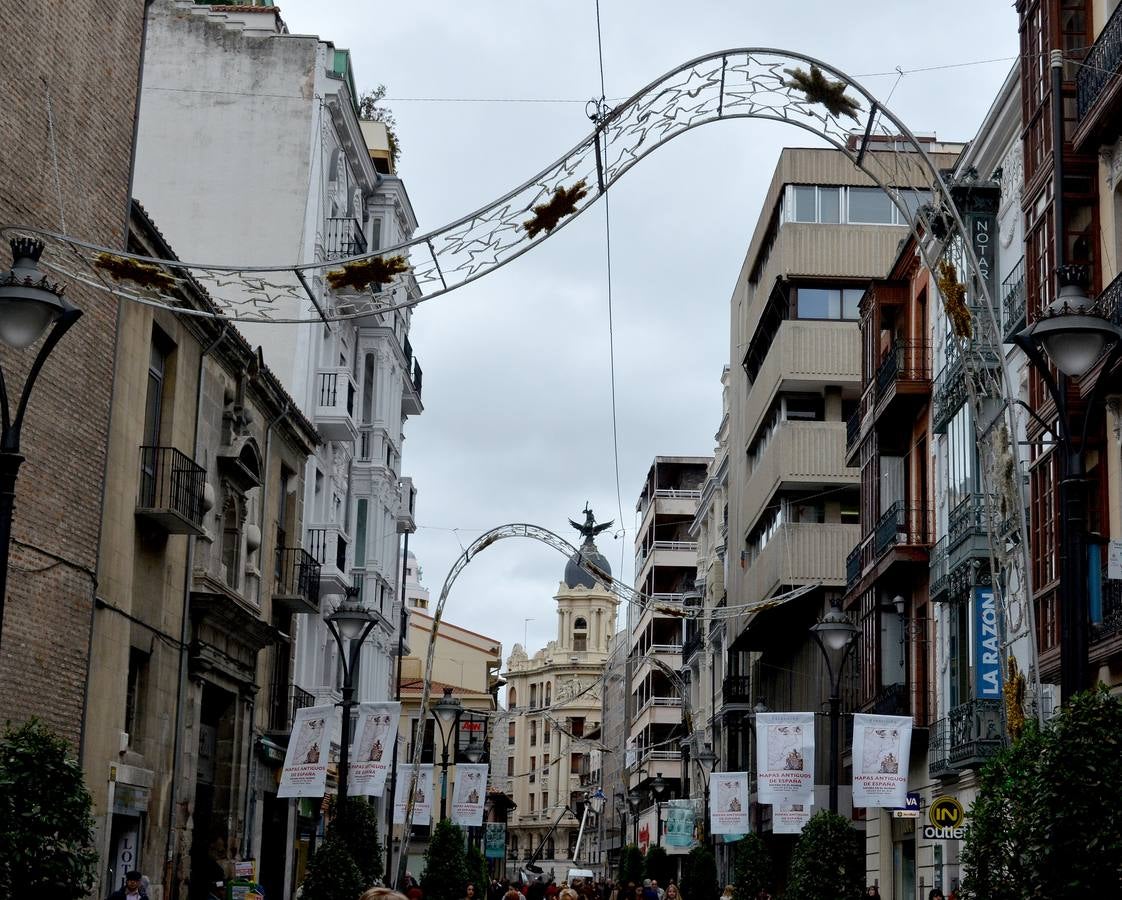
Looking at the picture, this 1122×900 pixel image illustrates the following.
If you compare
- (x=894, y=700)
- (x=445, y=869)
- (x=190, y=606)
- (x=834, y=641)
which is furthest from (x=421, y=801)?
(x=834, y=641)

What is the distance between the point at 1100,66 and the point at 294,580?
1942 centimetres

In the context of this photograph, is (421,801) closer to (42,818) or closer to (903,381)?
(903,381)

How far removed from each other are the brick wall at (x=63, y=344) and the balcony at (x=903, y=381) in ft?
55.7

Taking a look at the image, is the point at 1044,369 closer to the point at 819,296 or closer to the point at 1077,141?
the point at 1077,141

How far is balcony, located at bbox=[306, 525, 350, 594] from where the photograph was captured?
4160cm

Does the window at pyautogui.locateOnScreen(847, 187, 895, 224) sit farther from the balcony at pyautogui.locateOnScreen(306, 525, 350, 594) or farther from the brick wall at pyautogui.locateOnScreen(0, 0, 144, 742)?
the brick wall at pyautogui.locateOnScreen(0, 0, 144, 742)

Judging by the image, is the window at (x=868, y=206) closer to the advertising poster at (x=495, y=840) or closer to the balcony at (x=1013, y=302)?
the balcony at (x=1013, y=302)

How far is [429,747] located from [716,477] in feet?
120

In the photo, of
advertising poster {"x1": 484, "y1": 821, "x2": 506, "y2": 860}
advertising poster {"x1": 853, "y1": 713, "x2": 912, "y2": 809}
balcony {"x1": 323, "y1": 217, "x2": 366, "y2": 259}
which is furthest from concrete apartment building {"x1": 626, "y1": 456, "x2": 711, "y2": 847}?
advertising poster {"x1": 853, "y1": 713, "x2": 912, "y2": 809}

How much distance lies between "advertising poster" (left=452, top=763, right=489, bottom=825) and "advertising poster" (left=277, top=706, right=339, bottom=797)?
43.2 ft

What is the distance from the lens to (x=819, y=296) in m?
47.4

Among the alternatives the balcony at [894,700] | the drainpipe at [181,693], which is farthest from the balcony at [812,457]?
the drainpipe at [181,693]

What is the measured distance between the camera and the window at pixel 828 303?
155 ft

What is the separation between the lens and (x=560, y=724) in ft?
555
